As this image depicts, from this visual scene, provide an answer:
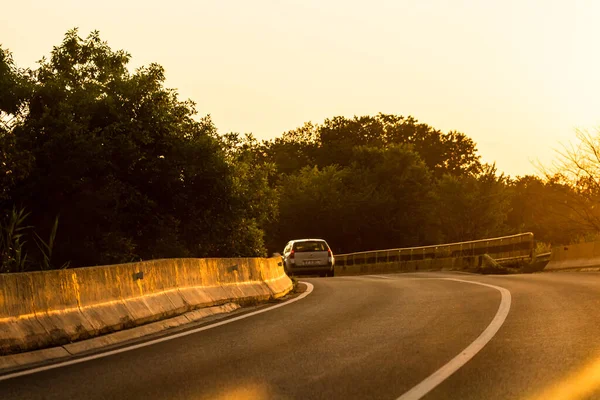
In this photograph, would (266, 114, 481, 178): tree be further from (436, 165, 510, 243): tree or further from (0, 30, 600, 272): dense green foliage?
(0, 30, 600, 272): dense green foliage

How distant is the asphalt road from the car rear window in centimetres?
2161

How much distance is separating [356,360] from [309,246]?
27.4m

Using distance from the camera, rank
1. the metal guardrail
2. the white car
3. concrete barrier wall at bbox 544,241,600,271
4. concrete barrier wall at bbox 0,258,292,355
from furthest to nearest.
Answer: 1. the white car
2. the metal guardrail
3. concrete barrier wall at bbox 544,241,600,271
4. concrete barrier wall at bbox 0,258,292,355

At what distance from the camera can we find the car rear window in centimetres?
3541

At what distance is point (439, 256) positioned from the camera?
129ft

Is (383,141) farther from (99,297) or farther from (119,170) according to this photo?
(99,297)

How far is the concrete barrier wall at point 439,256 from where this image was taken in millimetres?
33469

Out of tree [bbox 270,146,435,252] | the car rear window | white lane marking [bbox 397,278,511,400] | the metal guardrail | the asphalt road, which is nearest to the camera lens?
white lane marking [bbox 397,278,511,400]

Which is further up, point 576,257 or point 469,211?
point 469,211

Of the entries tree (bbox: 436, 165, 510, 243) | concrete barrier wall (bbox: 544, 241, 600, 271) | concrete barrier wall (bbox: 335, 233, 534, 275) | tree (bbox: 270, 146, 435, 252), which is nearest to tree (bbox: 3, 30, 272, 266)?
concrete barrier wall (bbox: 335, 233, 534, 275)

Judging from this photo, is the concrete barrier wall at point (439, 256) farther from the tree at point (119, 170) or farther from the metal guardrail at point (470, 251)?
the tree at point (119, 170)

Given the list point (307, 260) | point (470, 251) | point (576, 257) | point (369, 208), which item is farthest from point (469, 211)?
point (576, 257)

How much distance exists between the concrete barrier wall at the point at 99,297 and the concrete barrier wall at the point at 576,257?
1571 cm

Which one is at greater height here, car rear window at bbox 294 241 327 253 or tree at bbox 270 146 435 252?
tree at bbox 270 146 435 252
